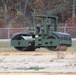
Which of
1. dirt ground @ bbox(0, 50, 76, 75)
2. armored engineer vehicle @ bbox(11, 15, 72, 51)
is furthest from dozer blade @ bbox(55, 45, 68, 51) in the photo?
dirt ground @ bbox(0, 50, 76, 75)

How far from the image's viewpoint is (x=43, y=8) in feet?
218

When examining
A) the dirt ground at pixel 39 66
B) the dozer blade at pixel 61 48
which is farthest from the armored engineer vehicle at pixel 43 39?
the dirt ground at pixel 39 66

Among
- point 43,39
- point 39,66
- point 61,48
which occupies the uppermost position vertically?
point 39,66

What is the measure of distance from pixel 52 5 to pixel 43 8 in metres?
1.93

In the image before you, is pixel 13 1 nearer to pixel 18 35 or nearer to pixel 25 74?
pixel 18 35

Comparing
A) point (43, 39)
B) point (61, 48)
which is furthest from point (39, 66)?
point (61, 48)

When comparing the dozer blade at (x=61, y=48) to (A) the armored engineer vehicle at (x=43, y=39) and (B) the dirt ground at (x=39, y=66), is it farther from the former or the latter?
(B) the dirt ground at (x=39, y=66)

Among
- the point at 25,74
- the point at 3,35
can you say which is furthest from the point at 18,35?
the point at 25,74

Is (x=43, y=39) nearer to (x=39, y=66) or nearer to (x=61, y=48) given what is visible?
(x=61, y=48)

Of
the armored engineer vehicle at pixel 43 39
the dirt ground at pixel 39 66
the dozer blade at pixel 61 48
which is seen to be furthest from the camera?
the dozer blade at pixel 61 48

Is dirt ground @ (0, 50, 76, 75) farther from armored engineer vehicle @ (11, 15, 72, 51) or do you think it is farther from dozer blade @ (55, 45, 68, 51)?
dozer blade @ (55, 45, 68, 51)

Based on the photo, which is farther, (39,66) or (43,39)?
(43,39)

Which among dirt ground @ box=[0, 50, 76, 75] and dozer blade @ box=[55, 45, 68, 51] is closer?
dirt ground @ box=[0, 50, 76, 75]

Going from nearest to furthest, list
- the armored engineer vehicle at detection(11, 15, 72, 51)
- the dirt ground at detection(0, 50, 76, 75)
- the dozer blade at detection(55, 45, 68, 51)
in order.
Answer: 1. the dirt ground at detection(0, 50, 76, 75)
2. the armored engineer vehicle at detection(11, 15, 72, 51)
3. the dozer blade at detection(55, 45, 68, 51)
